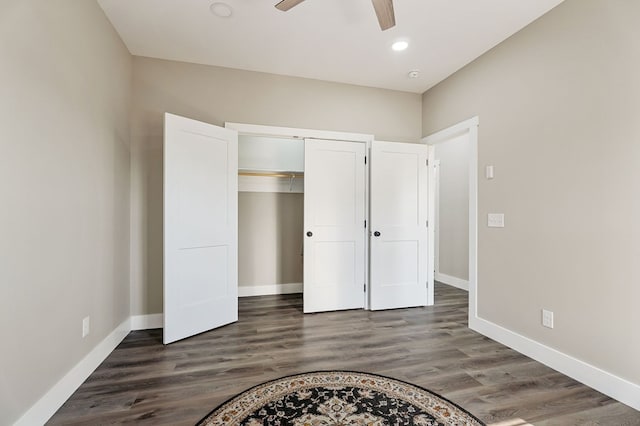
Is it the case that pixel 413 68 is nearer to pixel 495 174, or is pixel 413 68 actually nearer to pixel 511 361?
pixel 495 174

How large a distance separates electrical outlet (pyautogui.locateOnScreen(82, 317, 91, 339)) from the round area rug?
1156 mm

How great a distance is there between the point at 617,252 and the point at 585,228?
24 centimetres

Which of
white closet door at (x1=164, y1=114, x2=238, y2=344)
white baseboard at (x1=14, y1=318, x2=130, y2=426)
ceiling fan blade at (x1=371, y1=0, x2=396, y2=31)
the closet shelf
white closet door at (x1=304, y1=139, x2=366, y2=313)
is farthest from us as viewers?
the closet shelf

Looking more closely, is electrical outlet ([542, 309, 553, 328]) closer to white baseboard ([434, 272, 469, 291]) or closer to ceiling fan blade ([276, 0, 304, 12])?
white baseboard ([434, 272, 469, 291])

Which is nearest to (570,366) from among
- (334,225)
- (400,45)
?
(334,225)

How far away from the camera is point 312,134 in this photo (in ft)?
11.9

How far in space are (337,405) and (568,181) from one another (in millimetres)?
2350

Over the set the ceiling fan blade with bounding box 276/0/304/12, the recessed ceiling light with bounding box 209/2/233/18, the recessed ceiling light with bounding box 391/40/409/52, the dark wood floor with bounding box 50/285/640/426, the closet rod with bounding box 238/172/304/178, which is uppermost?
the recessed ceiling light with bounding box 209/2/233/18

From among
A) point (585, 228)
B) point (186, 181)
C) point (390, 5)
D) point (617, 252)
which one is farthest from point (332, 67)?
point (617, 252)

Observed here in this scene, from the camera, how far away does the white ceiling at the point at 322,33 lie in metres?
2.38

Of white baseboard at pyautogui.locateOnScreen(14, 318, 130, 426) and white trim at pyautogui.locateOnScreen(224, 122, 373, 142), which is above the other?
white trim at pyautogui.locateOnScreen(224, 122, 373, 142)

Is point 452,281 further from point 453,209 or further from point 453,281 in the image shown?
point 453,209

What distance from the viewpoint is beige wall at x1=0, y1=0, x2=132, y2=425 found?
144 centimetres

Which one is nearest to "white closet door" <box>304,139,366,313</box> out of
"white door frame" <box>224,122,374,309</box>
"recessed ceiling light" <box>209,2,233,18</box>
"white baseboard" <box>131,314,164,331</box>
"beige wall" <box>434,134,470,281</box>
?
"white door frame" <box>224,122,374,309</box>
